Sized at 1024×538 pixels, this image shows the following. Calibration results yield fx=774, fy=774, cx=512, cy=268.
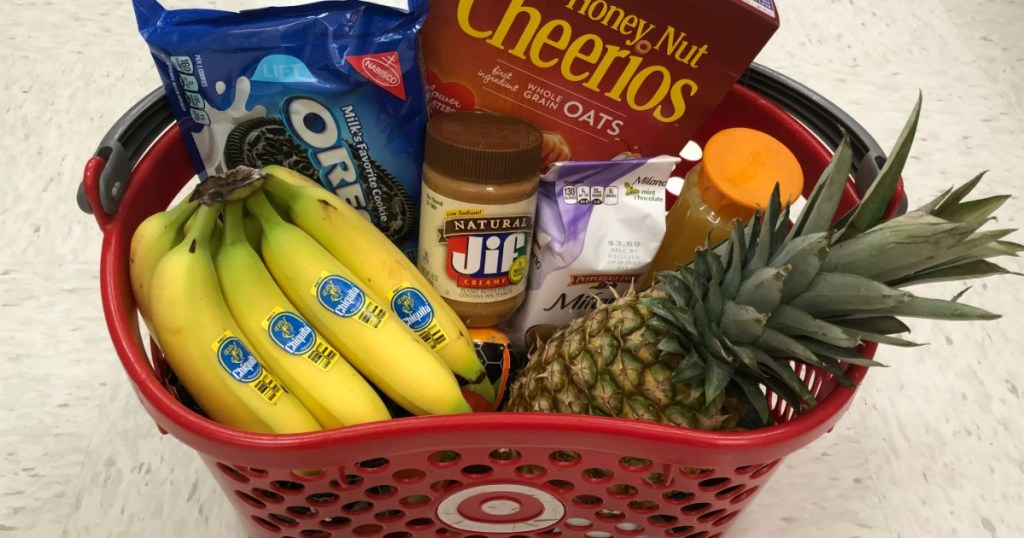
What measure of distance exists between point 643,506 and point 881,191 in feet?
1.00

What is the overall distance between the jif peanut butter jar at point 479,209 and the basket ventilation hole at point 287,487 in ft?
0.71

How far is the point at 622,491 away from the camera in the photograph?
61 cm

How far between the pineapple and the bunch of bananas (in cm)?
14

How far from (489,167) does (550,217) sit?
0.11 m

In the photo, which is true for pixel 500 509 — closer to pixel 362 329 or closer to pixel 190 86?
pixel 362 329

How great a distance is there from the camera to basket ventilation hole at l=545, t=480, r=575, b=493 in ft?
1.93

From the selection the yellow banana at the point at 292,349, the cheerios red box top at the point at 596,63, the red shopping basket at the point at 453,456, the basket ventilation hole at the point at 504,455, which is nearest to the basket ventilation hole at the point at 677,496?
the red shopping basket at the point at 453,456

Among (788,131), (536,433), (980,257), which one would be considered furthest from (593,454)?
(788,131)

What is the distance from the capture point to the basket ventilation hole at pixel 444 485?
585 millimetres

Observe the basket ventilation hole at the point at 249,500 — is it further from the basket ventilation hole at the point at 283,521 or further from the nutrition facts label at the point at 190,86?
the nutrition facts label at the point at 190,86

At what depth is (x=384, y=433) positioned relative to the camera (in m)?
0.50

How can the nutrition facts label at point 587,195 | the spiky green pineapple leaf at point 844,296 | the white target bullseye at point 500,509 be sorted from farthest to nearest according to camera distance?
the nutrition facts label at point 587,195 → the white target bullseye at point 500,509 → the spiky green pineapple leaf at point 844,296

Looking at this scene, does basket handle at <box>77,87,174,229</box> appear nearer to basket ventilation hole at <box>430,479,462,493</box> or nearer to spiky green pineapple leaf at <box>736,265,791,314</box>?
basket ventilation hole at <box>430,479,462,493</box>

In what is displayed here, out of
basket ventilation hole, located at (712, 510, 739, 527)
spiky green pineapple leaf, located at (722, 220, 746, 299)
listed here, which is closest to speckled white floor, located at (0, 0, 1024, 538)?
basket ventilation hole, located at (712, 510, 739, 527)
